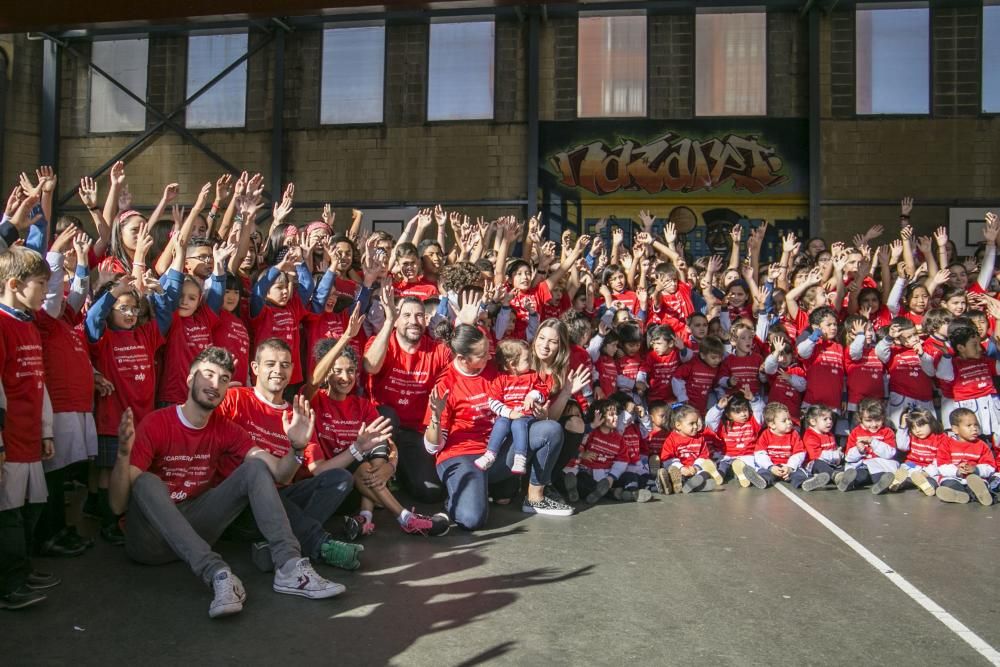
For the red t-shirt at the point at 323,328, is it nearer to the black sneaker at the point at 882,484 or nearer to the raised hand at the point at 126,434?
the raised hand at the point at 126,434

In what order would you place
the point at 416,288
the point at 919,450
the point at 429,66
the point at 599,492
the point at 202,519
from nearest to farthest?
the point at 202,519 → the point at 599,492 → the point at 919,450 → the point at 416,288 → the point at 429,66

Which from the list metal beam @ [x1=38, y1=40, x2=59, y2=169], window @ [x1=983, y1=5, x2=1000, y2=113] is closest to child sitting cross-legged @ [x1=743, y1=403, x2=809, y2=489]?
window @ [x1=983, y1=5, x2=1000, y2=113]

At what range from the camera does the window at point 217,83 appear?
1853 cm

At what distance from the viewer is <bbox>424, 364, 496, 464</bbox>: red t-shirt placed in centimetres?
682

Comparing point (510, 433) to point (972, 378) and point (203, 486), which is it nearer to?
point (203, 486)

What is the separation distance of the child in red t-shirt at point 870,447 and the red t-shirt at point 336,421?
4.59 m

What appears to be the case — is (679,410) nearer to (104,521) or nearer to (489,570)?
(489,570)

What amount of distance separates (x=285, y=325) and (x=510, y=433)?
2.04 metres

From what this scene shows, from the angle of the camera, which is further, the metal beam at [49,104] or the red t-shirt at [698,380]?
the metal beam at [49,104]

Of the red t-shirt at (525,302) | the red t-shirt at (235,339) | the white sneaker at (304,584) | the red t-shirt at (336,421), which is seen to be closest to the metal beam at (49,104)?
the red t-shirt at (525,302)

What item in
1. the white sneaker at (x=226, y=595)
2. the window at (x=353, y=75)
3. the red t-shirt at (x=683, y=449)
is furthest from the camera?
the window at (x=353, y=75)

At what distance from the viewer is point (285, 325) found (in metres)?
6.96

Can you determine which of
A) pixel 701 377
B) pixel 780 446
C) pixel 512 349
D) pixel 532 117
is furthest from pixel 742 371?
pixel 532 117

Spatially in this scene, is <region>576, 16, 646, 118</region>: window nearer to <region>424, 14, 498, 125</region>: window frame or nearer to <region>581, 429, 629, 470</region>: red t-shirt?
<region>424, 14, 498, 125</region>: window frame
